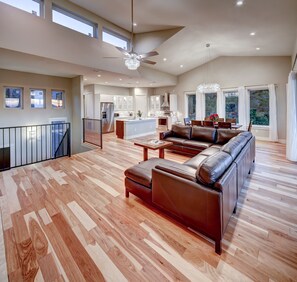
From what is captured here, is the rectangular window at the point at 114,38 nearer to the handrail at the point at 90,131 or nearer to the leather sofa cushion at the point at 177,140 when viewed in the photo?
the handrail at the point at 90,131

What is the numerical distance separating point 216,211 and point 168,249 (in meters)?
0.68

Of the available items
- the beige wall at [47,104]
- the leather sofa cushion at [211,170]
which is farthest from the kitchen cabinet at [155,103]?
the leather sofa cushion at [211,170]

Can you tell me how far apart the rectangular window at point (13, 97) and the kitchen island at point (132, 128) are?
3.97 meters

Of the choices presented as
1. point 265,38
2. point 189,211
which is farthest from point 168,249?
point 265,38

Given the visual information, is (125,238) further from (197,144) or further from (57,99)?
(57,99)

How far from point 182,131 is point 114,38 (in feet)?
14.6

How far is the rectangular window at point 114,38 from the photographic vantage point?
6.16 metres

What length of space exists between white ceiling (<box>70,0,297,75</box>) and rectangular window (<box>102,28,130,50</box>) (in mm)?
397

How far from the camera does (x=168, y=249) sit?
6.03 ft

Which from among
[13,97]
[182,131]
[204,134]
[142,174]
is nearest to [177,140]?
[182,131]

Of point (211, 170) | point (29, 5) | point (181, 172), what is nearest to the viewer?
point (211, 170)

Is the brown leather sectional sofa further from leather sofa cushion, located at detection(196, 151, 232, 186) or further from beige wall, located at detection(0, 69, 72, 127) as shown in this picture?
beige wall, located at detection(0, 69, 72, 127)

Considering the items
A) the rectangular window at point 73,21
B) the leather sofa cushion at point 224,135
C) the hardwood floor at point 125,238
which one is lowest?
the hardwood floor at point 125,238

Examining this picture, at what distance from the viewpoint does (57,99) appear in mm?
7781
